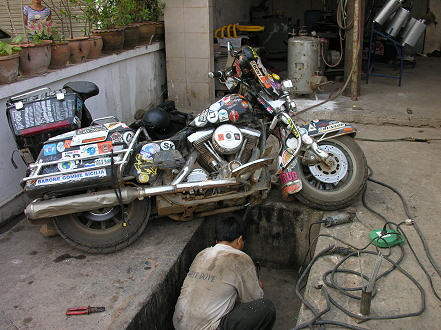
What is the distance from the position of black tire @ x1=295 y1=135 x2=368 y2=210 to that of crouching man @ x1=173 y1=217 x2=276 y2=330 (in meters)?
1.13

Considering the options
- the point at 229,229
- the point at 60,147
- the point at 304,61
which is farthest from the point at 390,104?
the point at 60,147

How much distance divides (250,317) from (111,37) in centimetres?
434

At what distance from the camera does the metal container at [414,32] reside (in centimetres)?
725

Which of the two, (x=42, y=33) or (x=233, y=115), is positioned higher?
(x=42, y=33)

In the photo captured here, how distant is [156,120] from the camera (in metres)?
3.68

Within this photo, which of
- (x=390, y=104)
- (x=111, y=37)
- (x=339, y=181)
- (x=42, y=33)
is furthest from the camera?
(x=390, y=104)

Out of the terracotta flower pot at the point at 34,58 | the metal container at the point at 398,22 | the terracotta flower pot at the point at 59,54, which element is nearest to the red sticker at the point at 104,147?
the terracotta flower pot at the point at 34,58

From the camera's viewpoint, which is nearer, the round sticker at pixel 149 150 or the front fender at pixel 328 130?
the round sticker at pixel 149 150

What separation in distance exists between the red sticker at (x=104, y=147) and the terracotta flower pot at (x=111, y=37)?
2.89m

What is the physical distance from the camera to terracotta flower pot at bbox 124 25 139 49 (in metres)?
6.16

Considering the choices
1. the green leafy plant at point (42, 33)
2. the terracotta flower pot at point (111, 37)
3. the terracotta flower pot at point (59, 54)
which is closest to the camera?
the green leafy plant at point (42, 33)

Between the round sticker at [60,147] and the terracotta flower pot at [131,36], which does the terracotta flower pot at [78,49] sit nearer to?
the terracotta flower pot at [131,36]

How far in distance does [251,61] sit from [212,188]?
1.18 m

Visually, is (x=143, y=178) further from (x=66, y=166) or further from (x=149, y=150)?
(x=66, y=166)
